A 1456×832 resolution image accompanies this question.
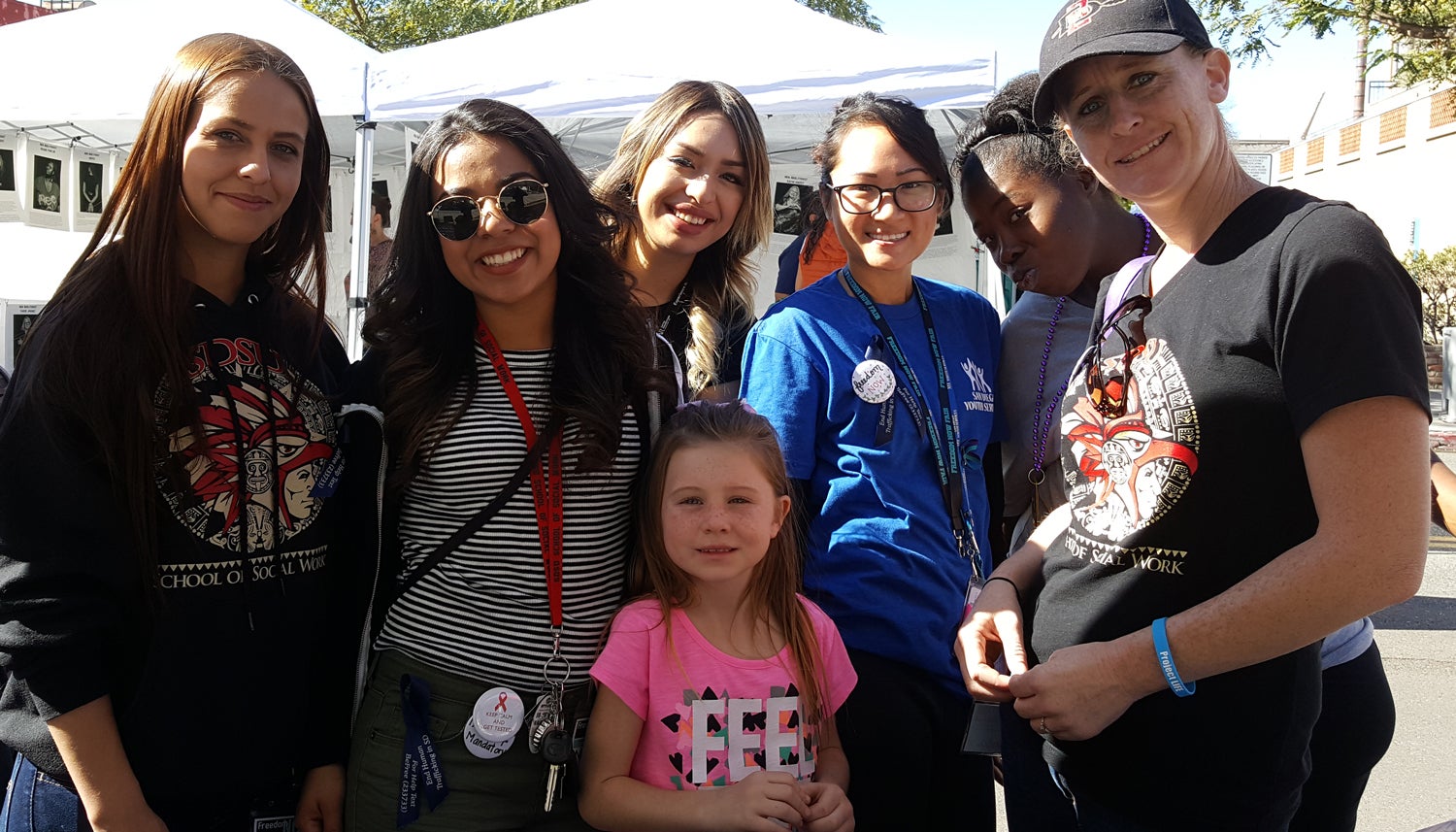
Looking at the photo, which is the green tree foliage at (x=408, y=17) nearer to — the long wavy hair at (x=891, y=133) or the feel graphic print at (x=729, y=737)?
the long wavy hair at (x=891, y=133)

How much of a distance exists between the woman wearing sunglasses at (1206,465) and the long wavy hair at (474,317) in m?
0.91

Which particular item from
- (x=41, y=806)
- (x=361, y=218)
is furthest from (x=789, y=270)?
(x=361, y=218)

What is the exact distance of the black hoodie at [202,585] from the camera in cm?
168

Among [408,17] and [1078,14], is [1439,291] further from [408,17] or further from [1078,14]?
[1078,14]

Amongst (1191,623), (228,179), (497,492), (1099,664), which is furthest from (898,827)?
(228,179)

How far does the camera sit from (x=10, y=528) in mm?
1680

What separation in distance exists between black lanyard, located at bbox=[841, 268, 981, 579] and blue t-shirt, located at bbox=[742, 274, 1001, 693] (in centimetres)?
2

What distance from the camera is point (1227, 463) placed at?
4.73 feet

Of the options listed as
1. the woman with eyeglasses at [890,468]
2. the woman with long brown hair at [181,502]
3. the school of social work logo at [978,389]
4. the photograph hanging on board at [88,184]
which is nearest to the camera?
the woman with long brown hair at [181,502]

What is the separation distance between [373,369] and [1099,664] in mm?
1500

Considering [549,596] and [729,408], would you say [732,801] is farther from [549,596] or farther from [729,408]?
[729,408]

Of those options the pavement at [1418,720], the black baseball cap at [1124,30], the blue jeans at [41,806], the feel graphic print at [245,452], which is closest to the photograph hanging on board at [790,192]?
the pavement at [1418,720]

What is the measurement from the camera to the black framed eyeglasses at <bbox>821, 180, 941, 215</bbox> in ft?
7.84

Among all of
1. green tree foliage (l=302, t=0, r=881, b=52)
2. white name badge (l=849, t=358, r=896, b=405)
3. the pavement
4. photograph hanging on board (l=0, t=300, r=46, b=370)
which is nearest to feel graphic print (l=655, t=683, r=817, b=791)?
white name badge (l=849, t=358, r=896, b=405)
